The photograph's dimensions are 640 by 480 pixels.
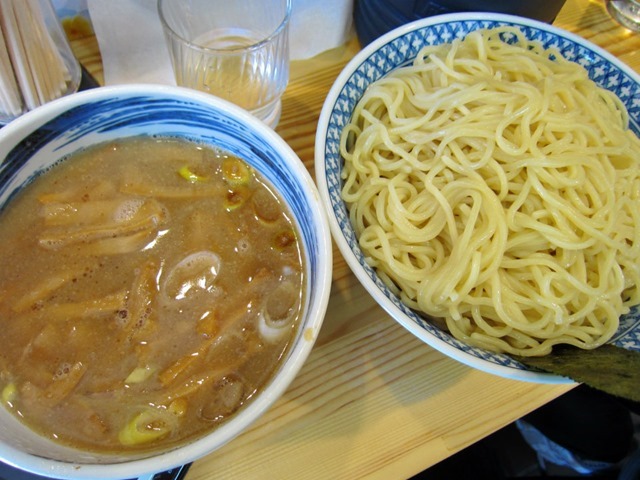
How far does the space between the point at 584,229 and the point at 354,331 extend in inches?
23.2

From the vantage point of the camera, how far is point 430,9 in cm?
154

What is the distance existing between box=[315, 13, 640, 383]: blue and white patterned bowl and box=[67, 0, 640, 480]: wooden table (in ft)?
0.69

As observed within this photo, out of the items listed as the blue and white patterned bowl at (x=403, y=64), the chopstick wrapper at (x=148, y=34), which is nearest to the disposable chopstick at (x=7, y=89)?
the chopstick wrapper at (x=148, y=34)

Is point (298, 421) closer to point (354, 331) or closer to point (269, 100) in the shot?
point (354, 331)

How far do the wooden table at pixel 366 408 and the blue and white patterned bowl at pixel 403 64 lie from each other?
21 cm

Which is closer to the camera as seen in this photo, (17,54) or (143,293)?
(143,293)

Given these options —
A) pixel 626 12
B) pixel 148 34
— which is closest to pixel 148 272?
pixel 148 34

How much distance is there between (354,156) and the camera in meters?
1.32

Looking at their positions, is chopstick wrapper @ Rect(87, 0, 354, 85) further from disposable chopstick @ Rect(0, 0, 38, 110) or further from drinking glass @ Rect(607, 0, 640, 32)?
drinking glass @ Rect(607, 0, 640, 32)

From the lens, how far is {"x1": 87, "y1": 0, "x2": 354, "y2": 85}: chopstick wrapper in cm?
152

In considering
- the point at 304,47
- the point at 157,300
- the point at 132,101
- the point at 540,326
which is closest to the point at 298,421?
the point at 157,300

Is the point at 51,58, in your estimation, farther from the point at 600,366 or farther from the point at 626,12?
the point at 626,12

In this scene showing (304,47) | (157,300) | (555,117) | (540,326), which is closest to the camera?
(157,300)

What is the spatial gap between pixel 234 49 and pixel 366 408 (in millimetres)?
946
